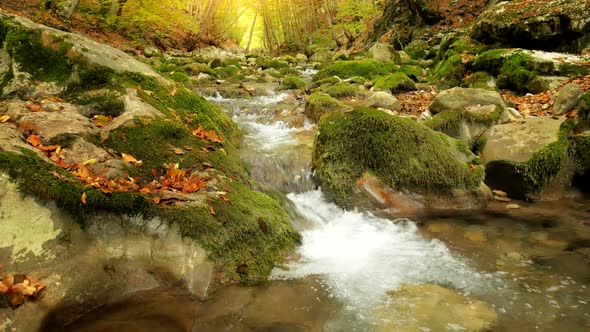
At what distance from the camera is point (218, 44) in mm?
35406

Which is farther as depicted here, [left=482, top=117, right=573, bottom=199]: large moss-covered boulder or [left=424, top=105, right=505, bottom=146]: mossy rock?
[left=424, top=105, right=505, bottom=146]: mossy rock

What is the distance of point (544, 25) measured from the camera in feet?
33.3

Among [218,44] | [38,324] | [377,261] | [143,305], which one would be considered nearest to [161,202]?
[143,305]

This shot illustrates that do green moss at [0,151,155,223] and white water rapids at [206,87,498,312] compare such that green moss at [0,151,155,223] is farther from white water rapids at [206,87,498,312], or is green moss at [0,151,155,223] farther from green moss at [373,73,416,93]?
green moss at [373,73,416,93]

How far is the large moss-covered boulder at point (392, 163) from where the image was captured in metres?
5.57

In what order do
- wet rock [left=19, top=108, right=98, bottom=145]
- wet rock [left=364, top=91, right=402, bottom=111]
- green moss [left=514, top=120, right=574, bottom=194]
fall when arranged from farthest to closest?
wet rock [left=364, top=91, right=402, bottom=111] → green moss [left=514, top=120, right=574, bottom=194] → wet rock [left=19, top=108, right=98, bottom=145]

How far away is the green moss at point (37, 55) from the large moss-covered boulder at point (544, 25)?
11.2 meters

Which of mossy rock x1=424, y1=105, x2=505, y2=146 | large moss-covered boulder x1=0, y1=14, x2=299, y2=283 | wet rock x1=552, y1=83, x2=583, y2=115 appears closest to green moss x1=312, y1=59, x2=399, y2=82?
mossy rock x1=424, y1=105, x2=505, y2=146

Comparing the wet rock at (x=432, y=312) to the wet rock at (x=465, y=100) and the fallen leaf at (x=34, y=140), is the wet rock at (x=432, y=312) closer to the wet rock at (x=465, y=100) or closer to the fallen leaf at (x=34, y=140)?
the fallen leaf at (x=34, y=140)

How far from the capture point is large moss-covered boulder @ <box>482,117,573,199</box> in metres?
5.77

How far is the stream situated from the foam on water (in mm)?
11

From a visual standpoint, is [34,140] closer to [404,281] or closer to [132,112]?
[132,112]

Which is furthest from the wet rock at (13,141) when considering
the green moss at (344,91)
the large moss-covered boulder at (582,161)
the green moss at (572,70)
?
the green moss at (572,70)

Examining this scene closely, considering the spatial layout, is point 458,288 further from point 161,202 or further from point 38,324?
point 38,324
